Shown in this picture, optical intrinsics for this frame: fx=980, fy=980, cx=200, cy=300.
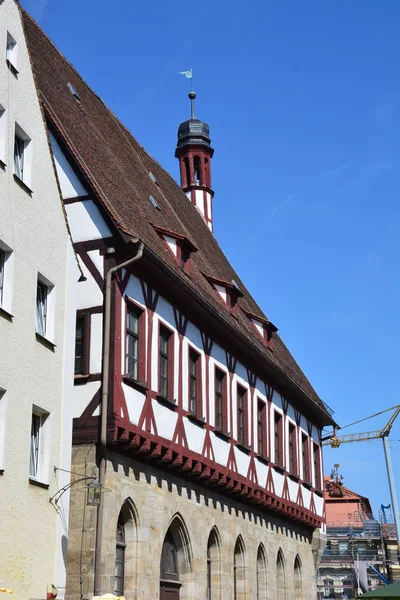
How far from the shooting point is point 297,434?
30.1 meters

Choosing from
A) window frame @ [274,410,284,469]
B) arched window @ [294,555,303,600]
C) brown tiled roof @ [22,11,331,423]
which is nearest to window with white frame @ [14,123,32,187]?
brown tiled roof @ [22,11,331,423]

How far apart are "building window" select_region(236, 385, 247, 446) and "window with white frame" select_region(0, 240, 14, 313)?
10.7m

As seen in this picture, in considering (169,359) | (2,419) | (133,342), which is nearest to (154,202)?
(169,359)

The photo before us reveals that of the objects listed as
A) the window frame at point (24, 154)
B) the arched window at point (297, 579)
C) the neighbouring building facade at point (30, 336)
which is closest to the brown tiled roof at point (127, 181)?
the neighbouring building facade at point (30, 336)

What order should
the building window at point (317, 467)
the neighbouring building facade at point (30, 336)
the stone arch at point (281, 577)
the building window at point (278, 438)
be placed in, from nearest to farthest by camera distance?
the neighbouring building facade at point (30, 336) → the building window at point (278, 438) → the stone arch at point (281, 577) → the building window at point (317, 467)

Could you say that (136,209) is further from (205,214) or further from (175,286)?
(205,214)

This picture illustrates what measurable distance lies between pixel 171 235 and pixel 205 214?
1377cm

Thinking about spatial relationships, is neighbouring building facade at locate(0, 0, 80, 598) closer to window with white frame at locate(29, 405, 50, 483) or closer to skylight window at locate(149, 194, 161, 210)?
window with white frame at locate(29, 405, 50, 483)

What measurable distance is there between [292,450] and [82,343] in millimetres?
12374

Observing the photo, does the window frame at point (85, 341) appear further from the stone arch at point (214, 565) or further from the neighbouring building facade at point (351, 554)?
the neighbouring building facade at point (351, 554)

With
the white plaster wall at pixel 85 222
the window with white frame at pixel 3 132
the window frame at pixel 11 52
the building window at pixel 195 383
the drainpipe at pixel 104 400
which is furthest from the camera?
the building window at pixel 195 383

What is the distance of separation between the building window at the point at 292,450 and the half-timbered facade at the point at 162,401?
0.21ft

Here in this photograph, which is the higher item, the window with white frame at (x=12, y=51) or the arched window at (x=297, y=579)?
the window with white frame at (x=12, y=51)

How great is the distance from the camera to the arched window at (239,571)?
2444 cm
